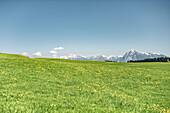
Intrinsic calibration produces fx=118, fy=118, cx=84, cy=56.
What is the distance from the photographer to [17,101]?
9797 millimetres

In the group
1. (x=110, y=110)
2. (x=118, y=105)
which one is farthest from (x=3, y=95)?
(x=118, y=105)

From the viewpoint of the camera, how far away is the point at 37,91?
1308 cm

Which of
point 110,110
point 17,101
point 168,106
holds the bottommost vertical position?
point 168,106

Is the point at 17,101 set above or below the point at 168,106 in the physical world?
above

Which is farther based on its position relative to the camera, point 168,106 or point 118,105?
point 168,106

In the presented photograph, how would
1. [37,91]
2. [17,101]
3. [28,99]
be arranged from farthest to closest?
[37,91]
[28,99]
[17,101]

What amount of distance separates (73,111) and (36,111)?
2685mm

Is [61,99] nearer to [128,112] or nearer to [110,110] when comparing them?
[110,110]

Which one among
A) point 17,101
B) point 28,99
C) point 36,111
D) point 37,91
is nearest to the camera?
point 36,111

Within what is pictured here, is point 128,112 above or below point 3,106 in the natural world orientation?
below

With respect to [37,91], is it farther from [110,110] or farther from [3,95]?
[110,110]

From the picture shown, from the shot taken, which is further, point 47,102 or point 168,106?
point 168,106

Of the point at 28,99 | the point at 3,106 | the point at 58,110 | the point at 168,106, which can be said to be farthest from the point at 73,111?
the point at 168,106

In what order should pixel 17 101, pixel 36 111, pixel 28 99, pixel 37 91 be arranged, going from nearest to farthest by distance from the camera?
pixel 36 111
pixel 17 101
pixel 28 99
pixel 37 91
